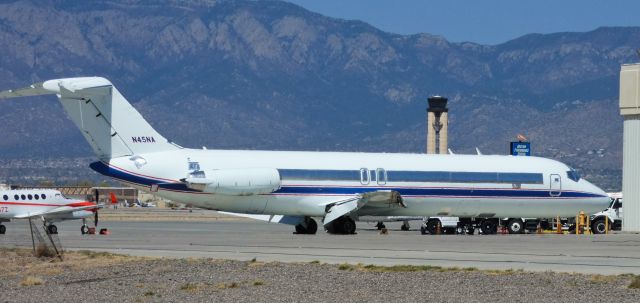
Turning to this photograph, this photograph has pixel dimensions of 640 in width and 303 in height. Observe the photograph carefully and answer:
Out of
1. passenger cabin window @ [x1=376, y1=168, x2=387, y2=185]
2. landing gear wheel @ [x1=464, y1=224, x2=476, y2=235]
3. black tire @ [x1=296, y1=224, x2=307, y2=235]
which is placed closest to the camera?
passenger cabin window @ [x1=376, y1=168, x2=387, y2=185]

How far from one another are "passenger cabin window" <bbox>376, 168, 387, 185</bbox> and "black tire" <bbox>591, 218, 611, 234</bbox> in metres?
11.2

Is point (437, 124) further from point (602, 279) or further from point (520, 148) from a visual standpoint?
point (602, 279)

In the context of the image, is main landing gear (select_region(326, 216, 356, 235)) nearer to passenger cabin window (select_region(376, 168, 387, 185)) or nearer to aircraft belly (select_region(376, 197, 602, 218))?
aircraft belly (select_region(376, 197, 602, 218))

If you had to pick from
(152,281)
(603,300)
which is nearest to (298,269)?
(152,281)

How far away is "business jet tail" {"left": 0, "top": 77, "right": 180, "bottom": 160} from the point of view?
146 ft

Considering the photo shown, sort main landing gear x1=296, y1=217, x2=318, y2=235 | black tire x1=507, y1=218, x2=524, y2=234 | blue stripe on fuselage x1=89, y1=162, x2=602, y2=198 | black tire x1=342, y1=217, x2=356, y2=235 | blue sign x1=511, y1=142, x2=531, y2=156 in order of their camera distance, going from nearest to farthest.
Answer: blue stripe on fuselage x1=89, y1=162, x2=602, y2=198
black tire x1=342, y1=217, x2=356, y2=235
main landing gear x1=296, y1=217, x2=318, y2=235
black tire x1=507, y1=218, x2=524, y2=234
blue sign x1=511, y1=142, x2=531, y2=156

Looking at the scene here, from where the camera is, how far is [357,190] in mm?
48656

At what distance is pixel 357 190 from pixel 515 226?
358 inches

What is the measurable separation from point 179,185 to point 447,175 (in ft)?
35.8

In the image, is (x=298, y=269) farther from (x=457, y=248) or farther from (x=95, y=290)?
(x=457, y=248)

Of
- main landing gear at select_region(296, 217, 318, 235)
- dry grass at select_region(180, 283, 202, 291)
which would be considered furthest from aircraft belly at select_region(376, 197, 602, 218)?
dry grass at select_region(180, 283, 202, 291)

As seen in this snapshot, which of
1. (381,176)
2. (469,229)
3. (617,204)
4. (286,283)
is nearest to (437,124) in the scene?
(617,204)

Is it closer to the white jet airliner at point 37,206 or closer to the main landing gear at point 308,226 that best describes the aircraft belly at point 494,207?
the main landing gear at point 308,226

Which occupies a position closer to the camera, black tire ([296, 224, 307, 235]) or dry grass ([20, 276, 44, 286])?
dry grass ([20, 276, 44, 286])
